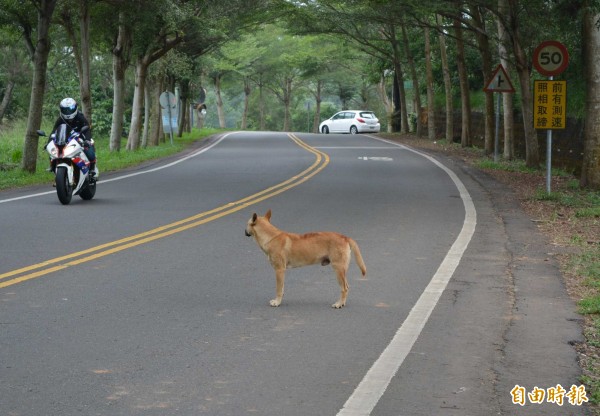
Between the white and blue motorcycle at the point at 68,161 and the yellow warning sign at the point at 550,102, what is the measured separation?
8165 mm

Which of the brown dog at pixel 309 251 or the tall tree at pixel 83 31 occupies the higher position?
the tall tree at pixel 83 31

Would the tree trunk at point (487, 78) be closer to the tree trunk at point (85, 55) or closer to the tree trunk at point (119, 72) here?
the tree trunk at point (119, 72)

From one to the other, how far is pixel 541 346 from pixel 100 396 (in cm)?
327

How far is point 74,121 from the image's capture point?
56.2ft

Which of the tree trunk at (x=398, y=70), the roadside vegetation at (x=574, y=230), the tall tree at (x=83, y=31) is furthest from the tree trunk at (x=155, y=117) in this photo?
the roadside vegetation at (x=574, y=230)

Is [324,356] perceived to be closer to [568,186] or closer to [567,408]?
[567,408]

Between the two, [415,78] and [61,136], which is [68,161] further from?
[415,78]

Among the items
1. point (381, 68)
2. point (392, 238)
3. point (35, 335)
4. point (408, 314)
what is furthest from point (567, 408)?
point (381, 68)

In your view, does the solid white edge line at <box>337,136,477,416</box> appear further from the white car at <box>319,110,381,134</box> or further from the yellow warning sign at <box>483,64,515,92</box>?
the white car at <box>319,110,381,134</box>

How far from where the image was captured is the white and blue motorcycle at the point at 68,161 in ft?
54.4

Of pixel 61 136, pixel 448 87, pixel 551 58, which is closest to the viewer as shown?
pixel 61 136

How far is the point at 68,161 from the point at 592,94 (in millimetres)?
10118

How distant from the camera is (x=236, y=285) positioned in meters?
9.52

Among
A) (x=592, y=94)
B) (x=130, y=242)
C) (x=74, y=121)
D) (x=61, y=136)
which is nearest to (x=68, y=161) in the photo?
(x=61, y=136)
